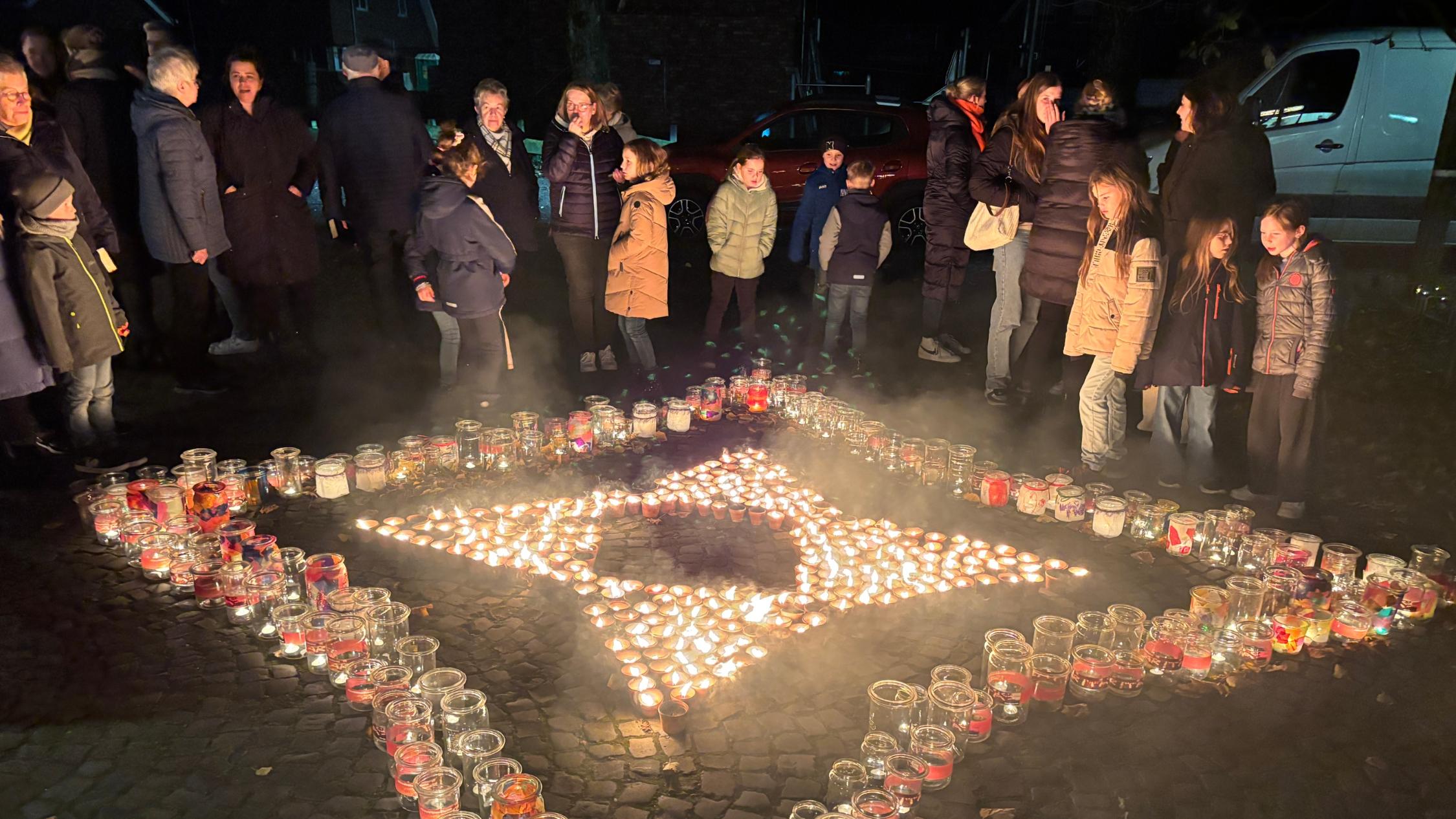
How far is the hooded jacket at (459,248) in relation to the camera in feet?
20.4

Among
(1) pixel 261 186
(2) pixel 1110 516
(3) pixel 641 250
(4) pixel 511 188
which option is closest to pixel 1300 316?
(2) pixel 1110 516

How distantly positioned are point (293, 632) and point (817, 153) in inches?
367

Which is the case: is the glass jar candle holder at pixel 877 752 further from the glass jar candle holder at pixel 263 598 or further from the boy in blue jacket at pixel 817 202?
the boy in blue jacket at pixel 817 202

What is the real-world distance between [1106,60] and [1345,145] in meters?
4.47

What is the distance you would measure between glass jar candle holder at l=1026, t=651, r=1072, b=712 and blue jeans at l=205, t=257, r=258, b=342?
19.7 feet

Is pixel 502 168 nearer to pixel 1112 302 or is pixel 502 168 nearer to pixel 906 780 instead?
pixel 1112 302

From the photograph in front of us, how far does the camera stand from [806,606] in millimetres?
4434

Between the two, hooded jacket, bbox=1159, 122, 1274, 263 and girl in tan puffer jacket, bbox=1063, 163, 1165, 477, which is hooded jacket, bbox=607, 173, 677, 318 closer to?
girl in tan puffer jacket, bbox=1063, 163, 1165, 477

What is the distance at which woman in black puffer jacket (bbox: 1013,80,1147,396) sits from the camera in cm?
599

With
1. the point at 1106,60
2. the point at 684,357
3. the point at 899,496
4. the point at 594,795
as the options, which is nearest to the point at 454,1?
the point at 1106,60

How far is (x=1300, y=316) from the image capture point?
5.06m

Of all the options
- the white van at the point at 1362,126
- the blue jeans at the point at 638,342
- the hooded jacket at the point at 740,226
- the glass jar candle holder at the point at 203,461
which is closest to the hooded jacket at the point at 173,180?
the glass jar candle holder at the point at 203,461

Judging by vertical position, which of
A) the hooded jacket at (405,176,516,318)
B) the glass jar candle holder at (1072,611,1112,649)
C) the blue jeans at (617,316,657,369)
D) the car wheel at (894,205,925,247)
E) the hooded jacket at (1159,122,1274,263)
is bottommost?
the glass jar candle holder at (1072,611,1112,649)

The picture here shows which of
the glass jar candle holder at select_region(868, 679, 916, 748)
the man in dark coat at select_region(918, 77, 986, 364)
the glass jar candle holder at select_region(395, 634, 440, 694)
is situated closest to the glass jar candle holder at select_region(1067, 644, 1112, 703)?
the glass jar candle holder at select_region(868, 679, 916, 748)
